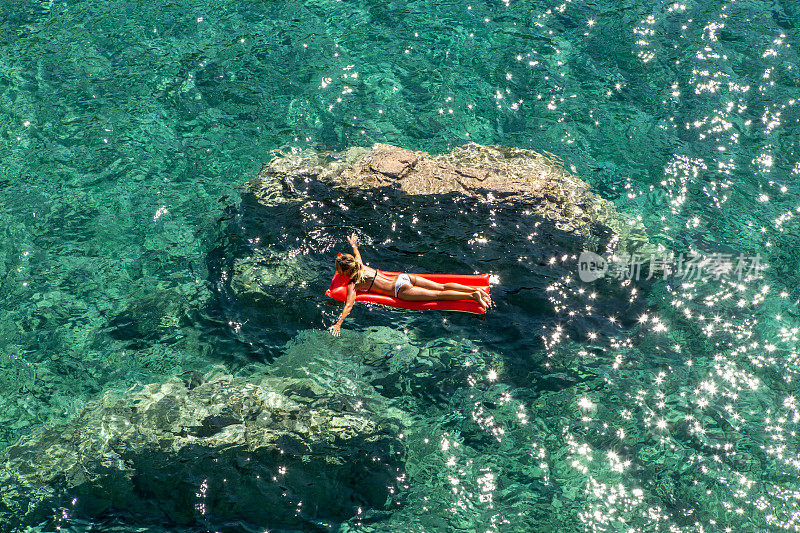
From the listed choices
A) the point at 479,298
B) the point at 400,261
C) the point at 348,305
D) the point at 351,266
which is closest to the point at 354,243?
the point at 351,266

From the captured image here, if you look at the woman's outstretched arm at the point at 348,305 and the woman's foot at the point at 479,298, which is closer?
the woman's outstretched arm at the point at 348,305

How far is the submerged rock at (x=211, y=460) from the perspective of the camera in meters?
7.25

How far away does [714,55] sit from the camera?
13.1m

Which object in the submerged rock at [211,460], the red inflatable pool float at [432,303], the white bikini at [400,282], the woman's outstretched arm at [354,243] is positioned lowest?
the submerged rock at [211,460]

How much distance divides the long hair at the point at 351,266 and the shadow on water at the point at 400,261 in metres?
0.65

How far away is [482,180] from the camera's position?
34.5 ft

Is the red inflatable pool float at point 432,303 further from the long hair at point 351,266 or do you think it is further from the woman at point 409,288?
the long hair at point 351,266

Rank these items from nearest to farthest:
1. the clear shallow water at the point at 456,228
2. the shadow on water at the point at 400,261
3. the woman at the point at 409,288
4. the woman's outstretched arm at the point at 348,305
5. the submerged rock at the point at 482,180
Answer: the clear shallow water at the point at 456,228 < the woman's outstretched arm at the point at 348,305 < the woman at the point at 409,288 < the shadow on water at the point at 400,261 < the submerged rock at the point at 482,180

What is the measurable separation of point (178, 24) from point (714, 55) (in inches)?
468

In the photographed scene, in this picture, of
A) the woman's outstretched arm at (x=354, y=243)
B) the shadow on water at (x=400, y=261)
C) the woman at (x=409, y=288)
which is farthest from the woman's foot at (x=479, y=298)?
the woman's outstretched arm at (x=354, y=243)

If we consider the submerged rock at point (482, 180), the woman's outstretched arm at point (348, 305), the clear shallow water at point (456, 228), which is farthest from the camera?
the submerged rock at point (482, 180)

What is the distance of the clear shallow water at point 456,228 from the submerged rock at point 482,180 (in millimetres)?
395

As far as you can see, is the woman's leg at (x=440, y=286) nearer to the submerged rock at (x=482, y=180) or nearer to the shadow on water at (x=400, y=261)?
the shadow on water at (x=400, y=261)

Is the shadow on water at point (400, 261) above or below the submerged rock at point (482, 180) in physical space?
below
